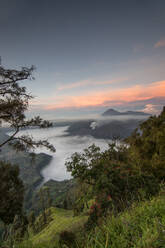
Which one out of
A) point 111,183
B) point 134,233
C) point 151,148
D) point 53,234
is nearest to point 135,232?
point 134,233

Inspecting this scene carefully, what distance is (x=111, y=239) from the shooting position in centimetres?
231

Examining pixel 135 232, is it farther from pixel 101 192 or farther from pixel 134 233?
pixel 101 192

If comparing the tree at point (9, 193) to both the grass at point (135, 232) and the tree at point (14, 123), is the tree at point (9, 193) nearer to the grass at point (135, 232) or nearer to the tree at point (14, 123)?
the tree at point (14, 123)

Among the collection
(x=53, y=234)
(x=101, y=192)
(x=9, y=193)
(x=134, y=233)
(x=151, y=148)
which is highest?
(x=134, y=233)

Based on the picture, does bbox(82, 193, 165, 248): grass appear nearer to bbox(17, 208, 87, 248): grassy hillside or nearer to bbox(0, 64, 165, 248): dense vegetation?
bbox(0, 64, 165, 248): dense vegetation

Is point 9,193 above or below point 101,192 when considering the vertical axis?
below

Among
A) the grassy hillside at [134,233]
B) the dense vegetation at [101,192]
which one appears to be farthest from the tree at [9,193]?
the grassy hillside at [134,233]

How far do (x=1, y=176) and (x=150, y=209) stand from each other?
22446 millimetres

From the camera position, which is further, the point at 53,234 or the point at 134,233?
the point at 53,234

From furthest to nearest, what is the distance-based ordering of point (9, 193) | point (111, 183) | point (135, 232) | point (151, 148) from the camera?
point (9, 193), point (151, 148), point (111, 183), point (135, 232)

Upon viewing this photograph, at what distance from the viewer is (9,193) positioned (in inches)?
776

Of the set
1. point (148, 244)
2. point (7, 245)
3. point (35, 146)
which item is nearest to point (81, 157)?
point (35, 146)

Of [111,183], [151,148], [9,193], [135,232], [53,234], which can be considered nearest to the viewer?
[135,232]

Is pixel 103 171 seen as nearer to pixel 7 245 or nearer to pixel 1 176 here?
pixel 7 245
